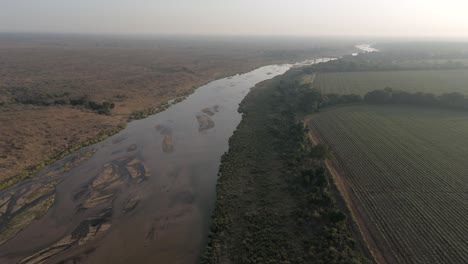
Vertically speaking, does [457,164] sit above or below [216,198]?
above

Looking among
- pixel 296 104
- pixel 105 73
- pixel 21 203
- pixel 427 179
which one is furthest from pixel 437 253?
pixel 105 73

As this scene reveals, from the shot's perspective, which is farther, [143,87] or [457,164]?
[143,87]

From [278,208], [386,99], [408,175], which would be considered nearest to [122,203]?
[278,208]

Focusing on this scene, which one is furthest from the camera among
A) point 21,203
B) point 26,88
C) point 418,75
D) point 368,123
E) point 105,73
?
point 105,73

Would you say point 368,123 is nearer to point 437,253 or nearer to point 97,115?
point 437,253

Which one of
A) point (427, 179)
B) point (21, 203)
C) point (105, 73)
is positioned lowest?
point (21, 203)

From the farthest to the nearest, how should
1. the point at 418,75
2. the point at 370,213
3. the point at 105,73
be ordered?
1. the point at 105,73
2. the point at 418,75
3. the point at 370,213

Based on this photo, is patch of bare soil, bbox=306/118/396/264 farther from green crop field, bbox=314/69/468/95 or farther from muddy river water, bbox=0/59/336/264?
green crop field, bbox=314/69/468/95

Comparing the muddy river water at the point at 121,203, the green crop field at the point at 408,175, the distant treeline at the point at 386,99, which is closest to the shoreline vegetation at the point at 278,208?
the muddy river water at the point at 121,203
